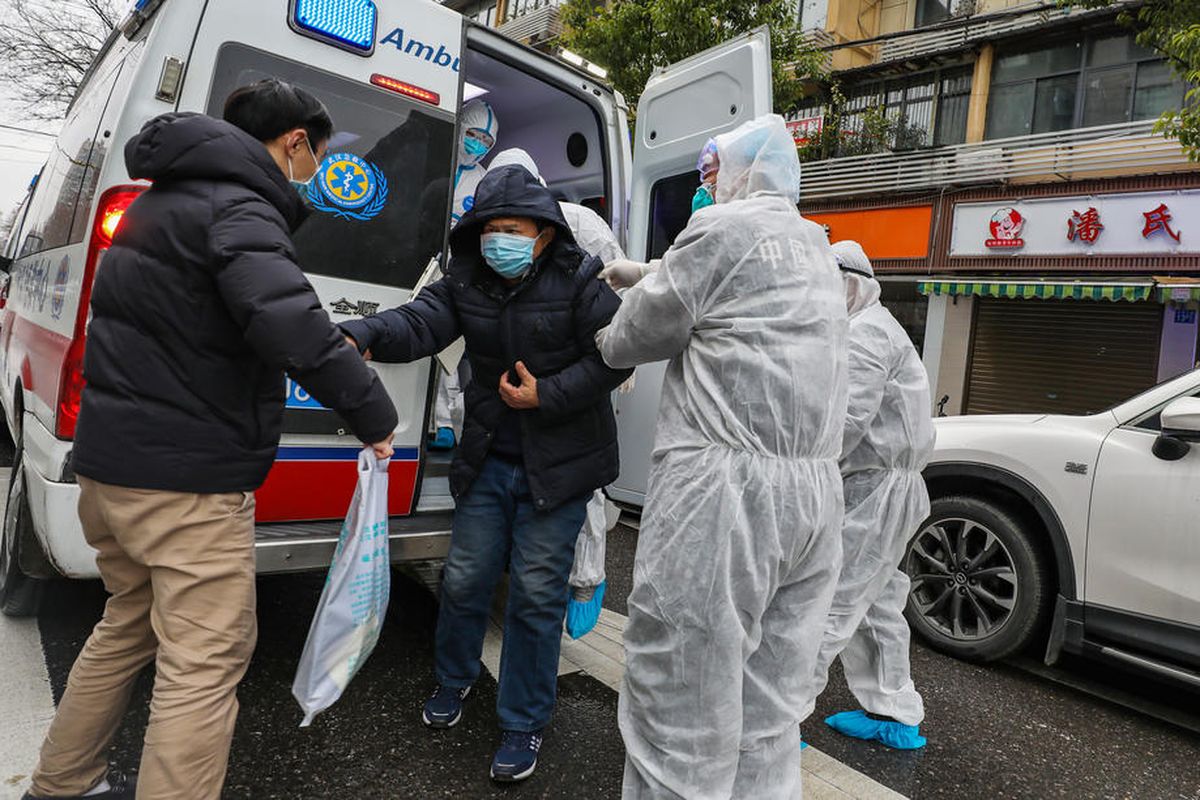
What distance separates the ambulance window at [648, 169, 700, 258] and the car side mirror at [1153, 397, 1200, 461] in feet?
7.39

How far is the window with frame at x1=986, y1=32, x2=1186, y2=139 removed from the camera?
12.3 meters

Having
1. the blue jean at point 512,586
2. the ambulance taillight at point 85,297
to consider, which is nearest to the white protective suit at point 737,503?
the blue jean at point 512,586

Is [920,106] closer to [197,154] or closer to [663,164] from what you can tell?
[663,164]

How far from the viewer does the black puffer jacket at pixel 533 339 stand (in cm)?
241

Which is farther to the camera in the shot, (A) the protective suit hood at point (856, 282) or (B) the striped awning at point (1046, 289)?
(B) the striped awning at point (1046, 289)

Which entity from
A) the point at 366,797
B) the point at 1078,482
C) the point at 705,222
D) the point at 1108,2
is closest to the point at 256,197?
the point at 705,222

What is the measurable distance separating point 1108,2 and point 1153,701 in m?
6.84

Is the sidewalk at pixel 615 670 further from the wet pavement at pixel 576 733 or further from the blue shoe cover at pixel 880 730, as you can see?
the blue shoe cover at pixel 880 730

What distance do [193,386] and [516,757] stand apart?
1400 millimetres

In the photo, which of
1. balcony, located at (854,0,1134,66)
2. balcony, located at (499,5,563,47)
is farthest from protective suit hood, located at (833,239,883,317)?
balcony, located at (499,5,563,47)

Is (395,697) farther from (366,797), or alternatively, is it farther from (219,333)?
(219,333)

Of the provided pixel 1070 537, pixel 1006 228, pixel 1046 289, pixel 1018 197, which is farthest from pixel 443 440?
pixel 1018 197

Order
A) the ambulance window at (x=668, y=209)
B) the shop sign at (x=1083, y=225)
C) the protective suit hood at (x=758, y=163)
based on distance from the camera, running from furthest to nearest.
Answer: the shop sign at (x=1083, y=225), the ambulance window at (x=668, y=209), the protective suit hood at (x=758, y=163)

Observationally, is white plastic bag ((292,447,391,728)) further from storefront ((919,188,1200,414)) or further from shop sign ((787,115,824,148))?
shop sign ((787,115,824,148))
